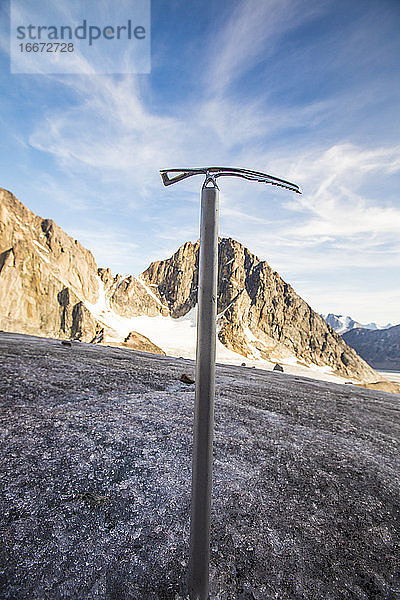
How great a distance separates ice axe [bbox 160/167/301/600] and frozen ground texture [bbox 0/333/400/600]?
45 cm

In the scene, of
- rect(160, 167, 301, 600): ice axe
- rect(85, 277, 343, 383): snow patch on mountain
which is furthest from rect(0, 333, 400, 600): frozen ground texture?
rect(85, 277, 343, 383): snow patch on mountain

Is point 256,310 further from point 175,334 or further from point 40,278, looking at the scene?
point 40,278

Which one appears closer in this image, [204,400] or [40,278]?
[204,400]

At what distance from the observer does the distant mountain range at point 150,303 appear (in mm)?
88312

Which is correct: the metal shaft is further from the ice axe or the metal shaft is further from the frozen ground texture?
the frozen ground texture

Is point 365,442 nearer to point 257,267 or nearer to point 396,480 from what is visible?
point 396,480

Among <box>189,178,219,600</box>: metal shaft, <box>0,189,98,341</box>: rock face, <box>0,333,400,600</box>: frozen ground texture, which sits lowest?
<box>0,333,400,600</box>: frozen ground texture

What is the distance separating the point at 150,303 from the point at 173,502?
163 m

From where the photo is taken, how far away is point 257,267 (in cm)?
16788

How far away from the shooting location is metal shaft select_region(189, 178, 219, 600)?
8.57 ft

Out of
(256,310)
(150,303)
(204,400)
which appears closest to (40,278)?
(150,303)

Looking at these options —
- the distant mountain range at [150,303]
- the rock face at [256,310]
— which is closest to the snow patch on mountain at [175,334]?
the distant mountain range at [150,303]

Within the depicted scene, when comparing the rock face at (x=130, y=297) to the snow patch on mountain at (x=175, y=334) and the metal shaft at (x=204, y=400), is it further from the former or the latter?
the metal shaft at (x=204, y=400)

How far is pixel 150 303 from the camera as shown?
6506 inches
